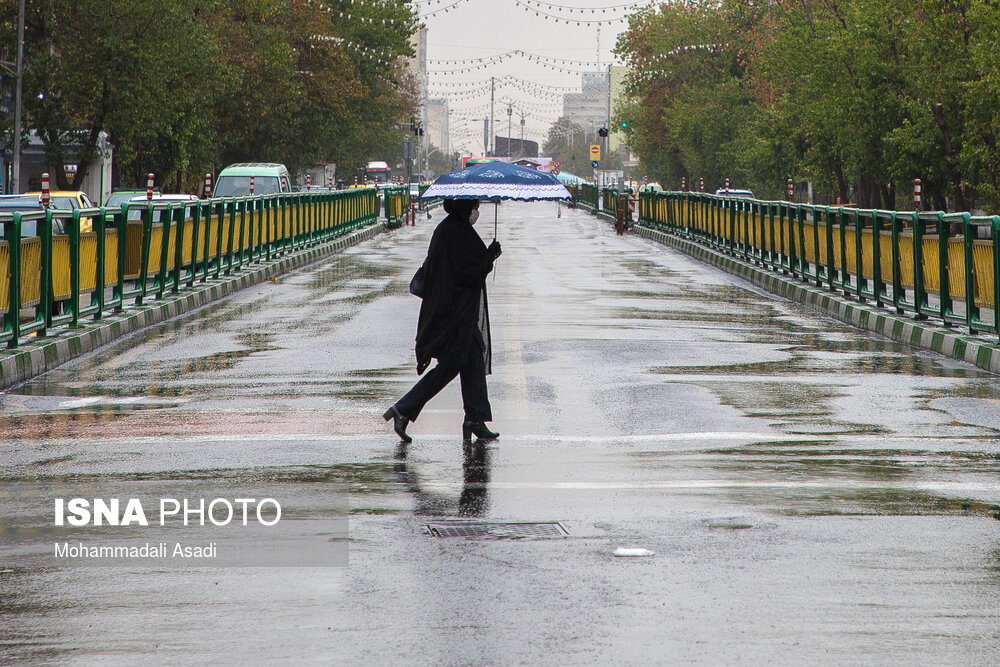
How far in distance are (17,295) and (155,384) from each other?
2.17 metres

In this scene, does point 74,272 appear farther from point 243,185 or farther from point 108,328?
point 243,185

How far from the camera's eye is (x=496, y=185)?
35.9ft

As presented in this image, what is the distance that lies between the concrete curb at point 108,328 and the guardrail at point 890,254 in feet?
30.3

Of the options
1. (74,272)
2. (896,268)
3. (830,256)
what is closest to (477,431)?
(74,272)

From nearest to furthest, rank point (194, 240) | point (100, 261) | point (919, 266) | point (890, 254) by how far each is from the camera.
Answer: point (100, 261)
point (919, 266)
point (890, 254)
point (194, 240)

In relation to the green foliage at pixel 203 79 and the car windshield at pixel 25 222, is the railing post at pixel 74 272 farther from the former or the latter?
the green foliage at pixel 203 79

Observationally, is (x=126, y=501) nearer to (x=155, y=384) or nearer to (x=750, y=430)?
(x=750, y=430)

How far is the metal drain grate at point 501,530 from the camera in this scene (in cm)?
736

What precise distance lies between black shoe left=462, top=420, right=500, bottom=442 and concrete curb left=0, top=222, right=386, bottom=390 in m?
5.10

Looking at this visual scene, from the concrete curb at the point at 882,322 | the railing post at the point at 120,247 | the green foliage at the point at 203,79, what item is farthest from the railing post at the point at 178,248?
the green foliage at the point at 203,79

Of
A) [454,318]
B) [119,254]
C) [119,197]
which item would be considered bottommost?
[454,318]

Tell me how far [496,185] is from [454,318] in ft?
4.25

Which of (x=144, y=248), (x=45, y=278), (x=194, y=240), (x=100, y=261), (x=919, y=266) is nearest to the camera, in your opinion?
(x=45, y=278)

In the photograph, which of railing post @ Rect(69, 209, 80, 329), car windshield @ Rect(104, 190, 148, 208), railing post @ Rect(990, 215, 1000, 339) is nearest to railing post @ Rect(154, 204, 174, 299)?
railing post @ Rect(69, 209, 80, 329)
